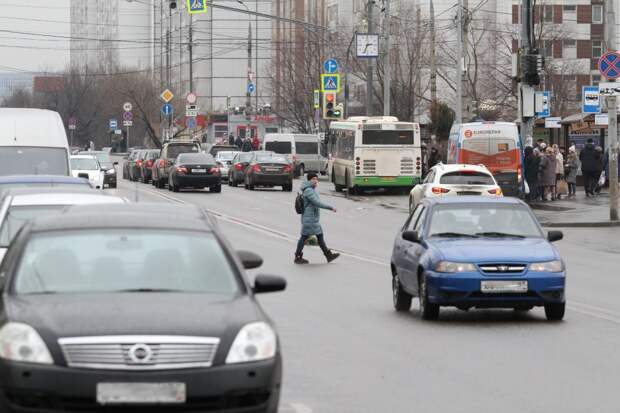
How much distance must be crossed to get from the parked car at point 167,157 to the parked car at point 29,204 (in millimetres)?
44371

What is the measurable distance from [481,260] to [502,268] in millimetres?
231

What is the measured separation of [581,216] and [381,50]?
1669 inches

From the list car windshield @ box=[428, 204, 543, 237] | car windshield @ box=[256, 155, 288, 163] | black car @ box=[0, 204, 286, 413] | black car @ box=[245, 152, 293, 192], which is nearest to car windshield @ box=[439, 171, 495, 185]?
car windshield @ box=[428, 204, 543, 237]

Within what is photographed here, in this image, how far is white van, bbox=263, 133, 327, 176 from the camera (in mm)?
70875

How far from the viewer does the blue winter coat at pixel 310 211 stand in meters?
25.0

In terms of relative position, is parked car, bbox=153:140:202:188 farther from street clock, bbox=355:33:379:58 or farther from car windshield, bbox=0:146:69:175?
car windshield, bbox=0:146:69:175

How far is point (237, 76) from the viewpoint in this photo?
449ft

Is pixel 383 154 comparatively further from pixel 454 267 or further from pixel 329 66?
pixel 454 267

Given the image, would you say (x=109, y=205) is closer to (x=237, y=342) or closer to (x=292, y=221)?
(x=237, y=342)

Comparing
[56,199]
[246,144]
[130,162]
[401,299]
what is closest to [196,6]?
[130,162]

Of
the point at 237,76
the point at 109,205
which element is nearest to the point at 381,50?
the point at 237,76

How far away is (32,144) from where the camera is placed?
27953 mm

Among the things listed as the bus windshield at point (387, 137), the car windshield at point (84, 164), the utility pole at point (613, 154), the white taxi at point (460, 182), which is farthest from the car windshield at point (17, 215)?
the bus windshield at point (387, 137)

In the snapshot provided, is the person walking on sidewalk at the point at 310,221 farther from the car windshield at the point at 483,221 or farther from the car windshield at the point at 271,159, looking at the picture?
the car windshield at the point at 271,159
